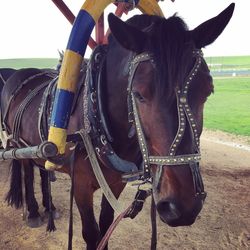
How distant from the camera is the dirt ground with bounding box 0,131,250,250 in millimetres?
3822

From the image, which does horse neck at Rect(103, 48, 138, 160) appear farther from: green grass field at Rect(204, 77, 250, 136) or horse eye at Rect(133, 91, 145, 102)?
green grass field at Rect(204, 77, 250, 136)

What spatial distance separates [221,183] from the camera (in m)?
5.88

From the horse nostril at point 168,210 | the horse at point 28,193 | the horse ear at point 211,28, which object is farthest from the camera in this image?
the horse at point 28,193

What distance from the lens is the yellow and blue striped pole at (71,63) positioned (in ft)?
7.14

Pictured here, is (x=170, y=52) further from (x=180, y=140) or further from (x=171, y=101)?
(x=180, y=140)

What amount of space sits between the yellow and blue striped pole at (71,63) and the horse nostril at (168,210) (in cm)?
96

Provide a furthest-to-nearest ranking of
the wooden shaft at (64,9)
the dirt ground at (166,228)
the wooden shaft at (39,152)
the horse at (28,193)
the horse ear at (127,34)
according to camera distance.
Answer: the horse at (28,193), the dirt ground at (166,228), the wooden shaft at (64,9), the wooden shaft at (39,152), the horse ear at (127,34)

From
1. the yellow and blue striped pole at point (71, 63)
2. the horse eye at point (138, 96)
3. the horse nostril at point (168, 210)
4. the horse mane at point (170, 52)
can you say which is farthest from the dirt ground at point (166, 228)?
the horse mane at point (170, 52)

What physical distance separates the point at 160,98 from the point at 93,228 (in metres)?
1.66

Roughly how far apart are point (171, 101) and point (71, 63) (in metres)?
0.92

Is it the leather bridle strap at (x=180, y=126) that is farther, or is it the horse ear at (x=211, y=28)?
the horse ear at (x=211, y=28)

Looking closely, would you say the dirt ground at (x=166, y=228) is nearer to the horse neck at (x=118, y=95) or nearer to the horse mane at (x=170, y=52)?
the horse neck at (x=118, y=95)

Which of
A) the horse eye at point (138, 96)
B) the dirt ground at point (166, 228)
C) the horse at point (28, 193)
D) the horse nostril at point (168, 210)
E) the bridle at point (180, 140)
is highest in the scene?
the horse eye at point (138, 96)

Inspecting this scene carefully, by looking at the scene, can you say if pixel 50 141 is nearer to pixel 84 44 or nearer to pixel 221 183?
pixel 84 44
